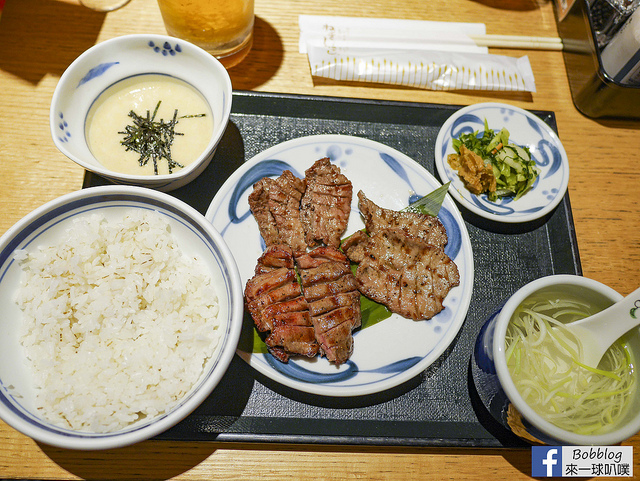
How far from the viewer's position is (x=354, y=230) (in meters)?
2.37

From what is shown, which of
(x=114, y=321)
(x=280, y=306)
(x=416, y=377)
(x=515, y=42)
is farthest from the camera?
(x=515, y=42)

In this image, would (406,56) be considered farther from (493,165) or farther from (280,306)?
(280,306)

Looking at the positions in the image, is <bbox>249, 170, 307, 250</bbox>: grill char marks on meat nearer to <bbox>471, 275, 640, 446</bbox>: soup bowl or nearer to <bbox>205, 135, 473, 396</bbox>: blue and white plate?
<bbox>205, 135, 473, 396</bbox>: blue and white plate

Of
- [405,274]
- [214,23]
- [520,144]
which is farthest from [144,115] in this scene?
[520,144]

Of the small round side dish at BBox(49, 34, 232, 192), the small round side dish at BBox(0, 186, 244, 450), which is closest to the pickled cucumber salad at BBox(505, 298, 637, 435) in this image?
the small round side dish at BBox(0, 186, 244, 450)

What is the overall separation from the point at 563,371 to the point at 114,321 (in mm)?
2033

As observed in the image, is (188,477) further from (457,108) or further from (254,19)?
(254,19)

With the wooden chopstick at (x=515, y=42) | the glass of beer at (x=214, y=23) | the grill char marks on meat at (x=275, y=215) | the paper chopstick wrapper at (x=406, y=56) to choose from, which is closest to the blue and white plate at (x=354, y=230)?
the grill char marks on meat at (x=275, y=215)

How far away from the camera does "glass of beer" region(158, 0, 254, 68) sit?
242 cm

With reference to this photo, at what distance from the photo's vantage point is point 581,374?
6.41 ft

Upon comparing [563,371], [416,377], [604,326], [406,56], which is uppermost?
[406,56]

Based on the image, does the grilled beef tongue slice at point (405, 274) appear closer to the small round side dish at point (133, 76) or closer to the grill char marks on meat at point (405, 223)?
the grill char marks on meat at point (405, 223)

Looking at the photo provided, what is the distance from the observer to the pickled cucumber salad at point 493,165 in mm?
2477

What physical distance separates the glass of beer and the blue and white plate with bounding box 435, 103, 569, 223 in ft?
4.56
